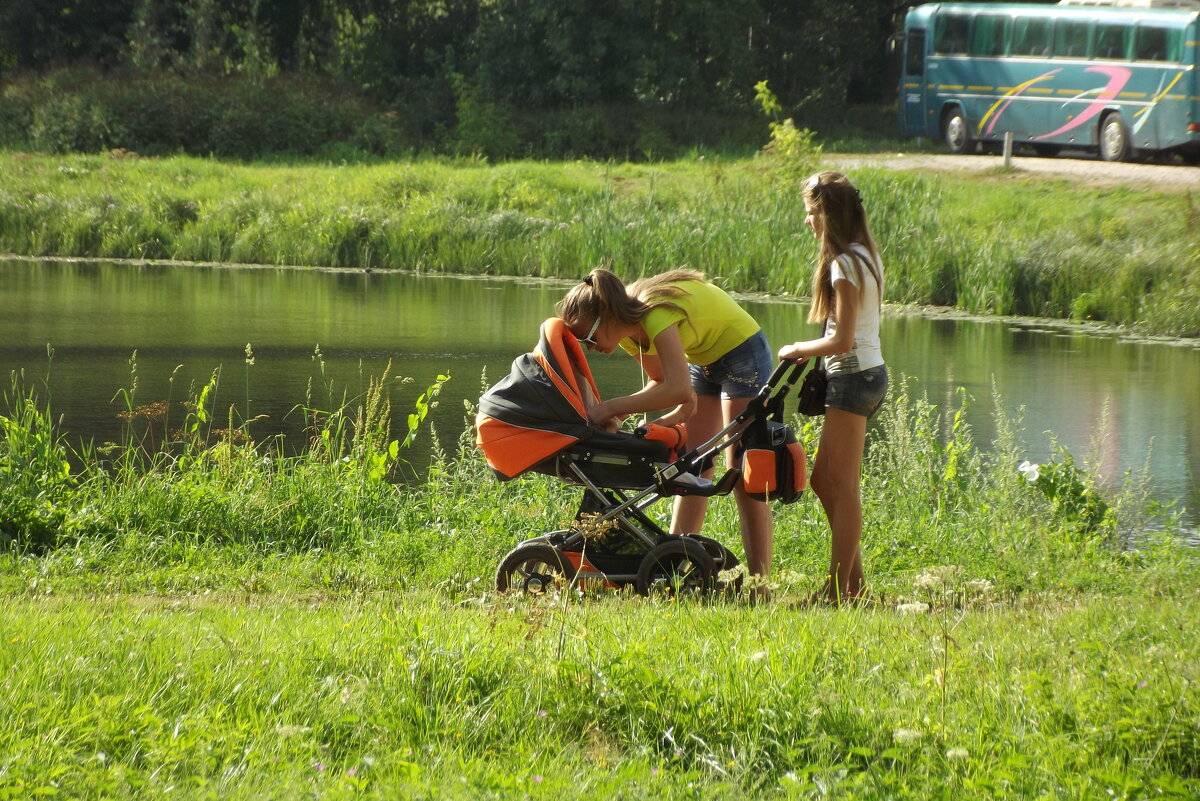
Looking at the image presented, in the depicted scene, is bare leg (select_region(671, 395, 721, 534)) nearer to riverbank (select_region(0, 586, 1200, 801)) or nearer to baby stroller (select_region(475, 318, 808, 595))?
baby stroller (select_region(475, 318, 808, 595))

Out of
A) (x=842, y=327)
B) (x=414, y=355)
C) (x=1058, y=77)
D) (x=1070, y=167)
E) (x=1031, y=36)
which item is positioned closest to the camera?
(x=842, y=327)

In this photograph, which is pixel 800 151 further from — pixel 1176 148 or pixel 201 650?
pixel 201 650

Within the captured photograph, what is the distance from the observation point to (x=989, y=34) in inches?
1394

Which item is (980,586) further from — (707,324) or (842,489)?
(707,324)

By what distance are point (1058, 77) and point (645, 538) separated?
96.3 feet

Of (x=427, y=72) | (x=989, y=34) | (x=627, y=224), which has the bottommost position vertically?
(x=627, y=224)

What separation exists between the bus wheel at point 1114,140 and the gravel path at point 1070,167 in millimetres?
408

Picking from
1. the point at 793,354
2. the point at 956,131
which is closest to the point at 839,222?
the point at 793,354

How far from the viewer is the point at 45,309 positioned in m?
19.6

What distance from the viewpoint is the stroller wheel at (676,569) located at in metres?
6.30

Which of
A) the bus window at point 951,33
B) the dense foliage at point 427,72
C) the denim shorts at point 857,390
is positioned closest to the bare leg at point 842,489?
the denim shorts at point 857,390

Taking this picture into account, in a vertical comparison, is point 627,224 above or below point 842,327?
above

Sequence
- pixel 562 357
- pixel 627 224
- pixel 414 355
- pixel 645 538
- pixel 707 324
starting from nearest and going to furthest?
pixel 562 357 → pixel 707 324 → pixel 645 538 → pixel 414 355 → pixel 627 224

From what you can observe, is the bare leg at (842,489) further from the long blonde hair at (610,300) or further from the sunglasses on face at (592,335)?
the sunglasses on face at (592,335)
